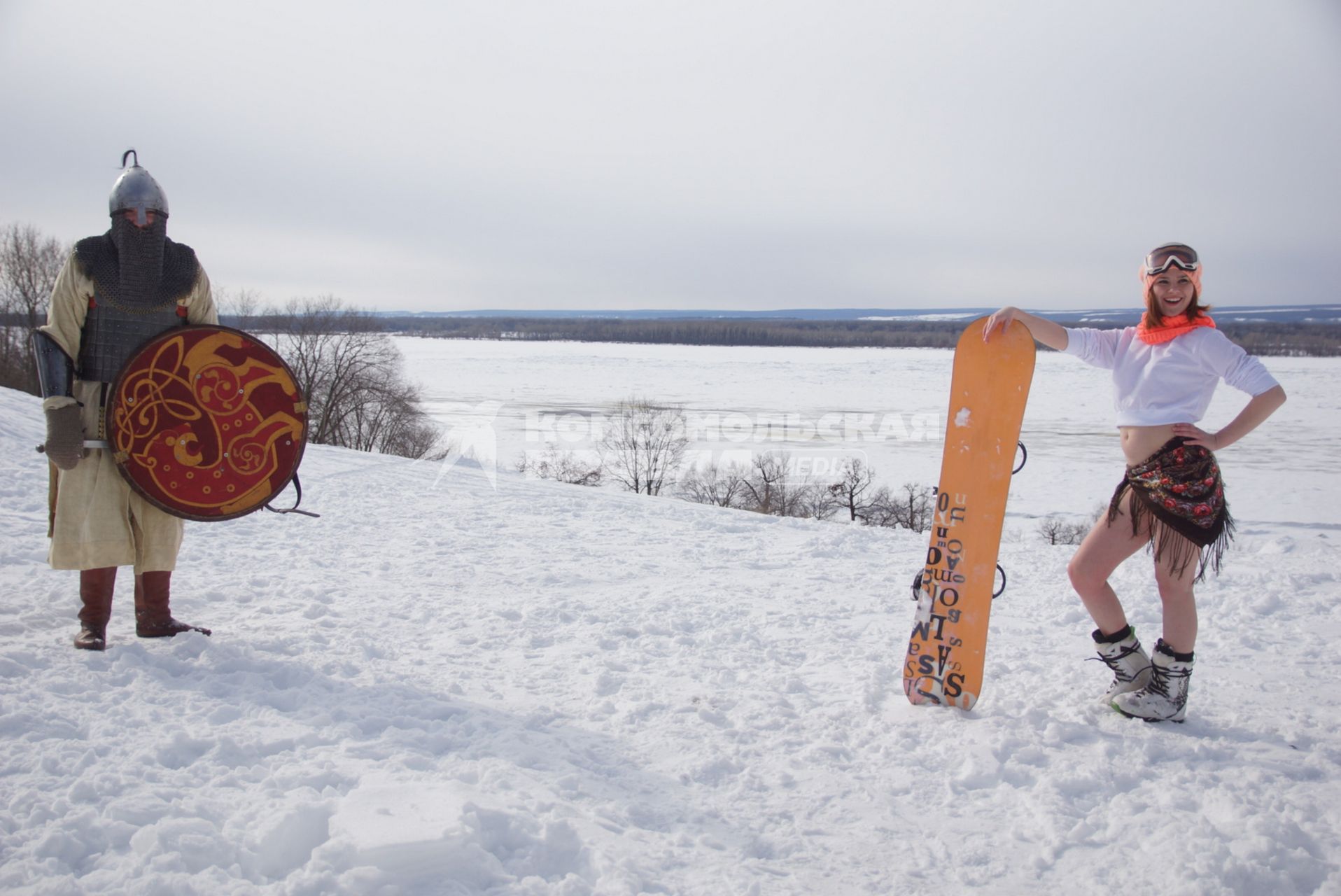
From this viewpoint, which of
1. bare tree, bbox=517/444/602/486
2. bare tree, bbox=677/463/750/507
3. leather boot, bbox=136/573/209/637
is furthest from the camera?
bare tree, bbox=517/444/602/486

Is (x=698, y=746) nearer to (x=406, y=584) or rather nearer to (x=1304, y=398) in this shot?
(x=406, y=584)

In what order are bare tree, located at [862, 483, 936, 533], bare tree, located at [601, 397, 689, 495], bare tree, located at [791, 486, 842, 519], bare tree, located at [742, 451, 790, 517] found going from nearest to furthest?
1. bare tree, located at [862, 483, 936, 533]
2. bare tree, located at [742, 451, 790, 517]
3. bare tree, located at [791, 486, 842, 519]
4. bare tree, located at [601, 397, 689, 495]

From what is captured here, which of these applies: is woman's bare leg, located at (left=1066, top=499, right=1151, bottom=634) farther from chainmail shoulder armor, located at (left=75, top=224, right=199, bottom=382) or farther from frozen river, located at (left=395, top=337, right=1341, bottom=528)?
frozen river, located at (left=395, top=337, right=1341, bottom=528)

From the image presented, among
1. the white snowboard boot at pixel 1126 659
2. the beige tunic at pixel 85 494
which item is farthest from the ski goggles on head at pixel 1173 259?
the beige tunic at pixel 85 494

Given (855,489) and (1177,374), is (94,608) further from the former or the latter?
(855,489)

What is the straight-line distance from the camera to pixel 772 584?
483 centimetres

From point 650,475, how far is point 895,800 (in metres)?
36.1

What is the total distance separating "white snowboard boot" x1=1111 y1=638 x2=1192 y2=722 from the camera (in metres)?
2.77

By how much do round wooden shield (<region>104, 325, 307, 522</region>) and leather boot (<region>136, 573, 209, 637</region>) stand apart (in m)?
0.38

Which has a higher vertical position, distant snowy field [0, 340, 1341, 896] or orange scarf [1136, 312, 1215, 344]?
orange scarf [1136, 312, 1215, 344]

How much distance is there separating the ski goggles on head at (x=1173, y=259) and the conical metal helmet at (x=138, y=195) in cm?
389

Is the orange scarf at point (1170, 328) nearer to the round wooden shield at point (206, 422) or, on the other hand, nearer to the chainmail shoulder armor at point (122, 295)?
the round wooden shield at point (206, 422)

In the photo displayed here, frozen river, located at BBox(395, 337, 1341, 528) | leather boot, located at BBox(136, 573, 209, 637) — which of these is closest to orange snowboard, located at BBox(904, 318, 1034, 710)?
leather boot, located at BBox(136, 573, 209, 637)

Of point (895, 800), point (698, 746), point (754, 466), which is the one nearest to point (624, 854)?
point (698, 746)
